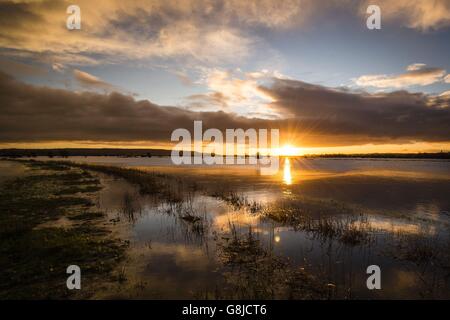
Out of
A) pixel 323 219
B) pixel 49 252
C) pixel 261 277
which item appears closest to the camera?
pixel 261 277

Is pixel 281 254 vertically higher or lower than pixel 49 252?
lower

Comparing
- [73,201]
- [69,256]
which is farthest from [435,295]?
[73,201]

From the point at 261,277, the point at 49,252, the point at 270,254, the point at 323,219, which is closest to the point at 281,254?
the point at 270,254

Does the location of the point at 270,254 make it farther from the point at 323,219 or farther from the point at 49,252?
the point at 49,252

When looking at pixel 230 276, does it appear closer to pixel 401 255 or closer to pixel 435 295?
pixel 435 295

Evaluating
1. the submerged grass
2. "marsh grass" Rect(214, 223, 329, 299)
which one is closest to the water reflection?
"marsh grass" Rect(214, 223, 329, 299)

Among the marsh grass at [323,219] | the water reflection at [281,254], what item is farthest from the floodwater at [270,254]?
the marsh grass at [323,219]

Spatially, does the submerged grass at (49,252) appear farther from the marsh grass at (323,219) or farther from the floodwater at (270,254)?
the marsh grass at (323,219)

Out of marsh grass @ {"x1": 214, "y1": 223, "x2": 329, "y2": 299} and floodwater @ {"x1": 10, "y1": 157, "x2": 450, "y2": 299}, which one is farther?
floodwater @ {"x1": 10, "y1": 157, "x2": 450, "y2": 299}

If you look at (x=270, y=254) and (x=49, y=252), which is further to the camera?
(x=270, y=254)

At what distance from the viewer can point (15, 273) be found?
10.8 meters

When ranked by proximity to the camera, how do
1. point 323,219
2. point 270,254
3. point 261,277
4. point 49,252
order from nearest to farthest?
point 261,277 < point 49,252 < point 270,254 < point 323,219

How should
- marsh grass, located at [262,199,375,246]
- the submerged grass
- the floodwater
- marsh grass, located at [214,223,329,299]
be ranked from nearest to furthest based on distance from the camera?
marsh grass, located at [214,223,329,299] → the submerged grass → the floodwater → marsh grass, located at [262,199,375,246]

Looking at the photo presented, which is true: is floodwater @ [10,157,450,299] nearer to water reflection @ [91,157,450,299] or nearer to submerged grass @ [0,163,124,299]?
water reflection @ [91,157,450,299]
